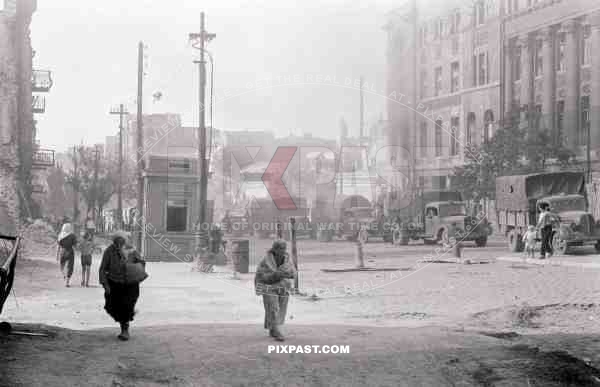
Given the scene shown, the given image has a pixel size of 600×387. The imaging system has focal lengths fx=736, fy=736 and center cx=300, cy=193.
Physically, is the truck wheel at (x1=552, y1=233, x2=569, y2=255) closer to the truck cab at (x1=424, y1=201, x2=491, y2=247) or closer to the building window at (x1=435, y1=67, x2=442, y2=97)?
the truck cab at (x1=424, y1=201, x2=491, y2=247)

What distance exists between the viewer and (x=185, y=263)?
13.6 meters

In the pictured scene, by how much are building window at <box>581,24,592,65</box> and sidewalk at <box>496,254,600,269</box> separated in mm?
3772

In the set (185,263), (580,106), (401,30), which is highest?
(401,30)

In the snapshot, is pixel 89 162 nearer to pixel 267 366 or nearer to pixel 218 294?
pixel 218 294

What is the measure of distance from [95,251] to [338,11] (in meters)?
5.65

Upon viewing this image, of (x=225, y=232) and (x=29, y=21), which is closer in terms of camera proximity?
(x=29, y=21)

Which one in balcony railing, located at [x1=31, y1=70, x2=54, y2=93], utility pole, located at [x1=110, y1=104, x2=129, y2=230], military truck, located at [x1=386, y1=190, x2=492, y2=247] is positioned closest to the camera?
balcony railing, located at [x1=31, y1=70, x2=54, y2=93]

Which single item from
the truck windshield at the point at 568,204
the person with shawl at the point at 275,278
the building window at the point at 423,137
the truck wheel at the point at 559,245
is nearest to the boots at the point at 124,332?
the person with shawl at the point at 275,278

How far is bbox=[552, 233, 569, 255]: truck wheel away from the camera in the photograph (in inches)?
618

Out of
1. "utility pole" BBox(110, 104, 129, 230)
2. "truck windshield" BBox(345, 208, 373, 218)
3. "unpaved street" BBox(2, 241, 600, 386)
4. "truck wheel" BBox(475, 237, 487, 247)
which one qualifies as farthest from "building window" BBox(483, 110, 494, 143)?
"utility pole" BBox(110, 104, 129, 230)

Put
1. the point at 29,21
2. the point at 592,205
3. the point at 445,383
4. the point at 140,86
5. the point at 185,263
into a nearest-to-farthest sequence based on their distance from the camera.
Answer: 1. the point at 445,383
2. the point at 29,21
3. the point at 140,86
4. the point at 185,263
5. the point at 592,205

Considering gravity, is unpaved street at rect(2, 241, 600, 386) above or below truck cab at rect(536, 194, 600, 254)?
below

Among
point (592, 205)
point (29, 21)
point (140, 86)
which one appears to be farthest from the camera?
point (592, 205)

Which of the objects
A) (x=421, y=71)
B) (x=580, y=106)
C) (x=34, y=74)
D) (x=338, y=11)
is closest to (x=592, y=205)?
(x=580, y=106)
